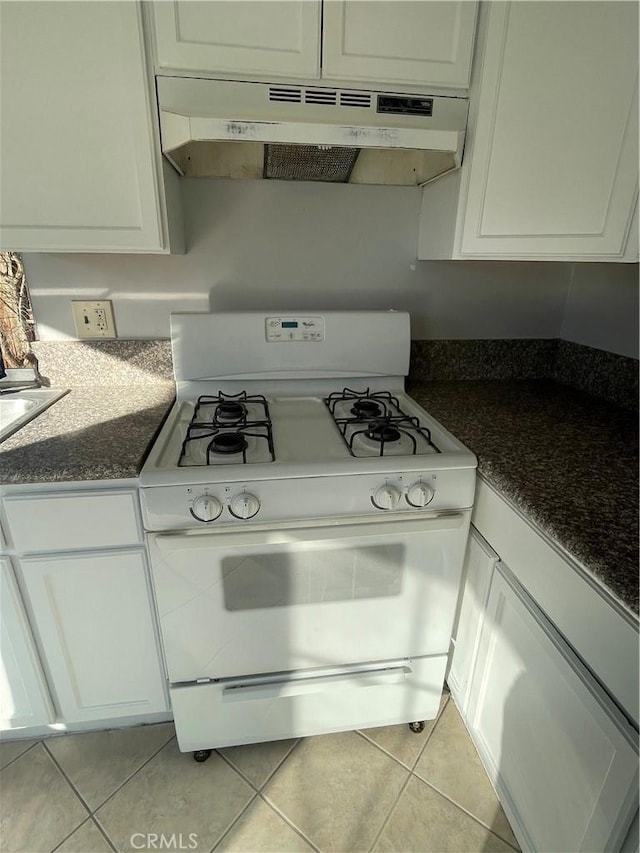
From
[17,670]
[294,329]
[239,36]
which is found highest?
[239,36]

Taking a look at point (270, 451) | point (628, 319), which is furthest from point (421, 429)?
point (628, 319)

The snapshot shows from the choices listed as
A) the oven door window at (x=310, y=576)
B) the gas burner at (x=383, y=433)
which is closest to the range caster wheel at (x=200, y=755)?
the oven door window at (x=310, y=576)

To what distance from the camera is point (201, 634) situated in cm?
109

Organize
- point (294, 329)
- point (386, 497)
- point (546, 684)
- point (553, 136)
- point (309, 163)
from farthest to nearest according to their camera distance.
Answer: point (294, 329), point (309, 163), point (553, 136), point (386, 497), point (546, 684)

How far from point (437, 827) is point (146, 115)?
191cm

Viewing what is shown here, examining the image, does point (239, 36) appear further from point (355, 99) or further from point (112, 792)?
point (112, 792)

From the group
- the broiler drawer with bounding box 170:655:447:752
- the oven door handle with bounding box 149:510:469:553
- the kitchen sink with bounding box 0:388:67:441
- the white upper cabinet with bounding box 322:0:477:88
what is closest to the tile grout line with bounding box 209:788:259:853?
the broiler drawer with bounding box 170:655:447:752

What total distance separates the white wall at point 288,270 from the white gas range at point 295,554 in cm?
19

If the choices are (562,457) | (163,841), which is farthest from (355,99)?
(163,841)

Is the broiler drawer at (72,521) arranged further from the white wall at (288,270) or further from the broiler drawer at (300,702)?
the white wall at (288,270)

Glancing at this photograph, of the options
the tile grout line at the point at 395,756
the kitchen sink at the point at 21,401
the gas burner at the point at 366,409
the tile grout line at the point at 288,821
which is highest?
the gas burner at the point at 366,409

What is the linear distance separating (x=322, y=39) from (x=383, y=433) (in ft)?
3.11

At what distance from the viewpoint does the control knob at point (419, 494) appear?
40.6 inches

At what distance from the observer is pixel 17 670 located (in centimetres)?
115
